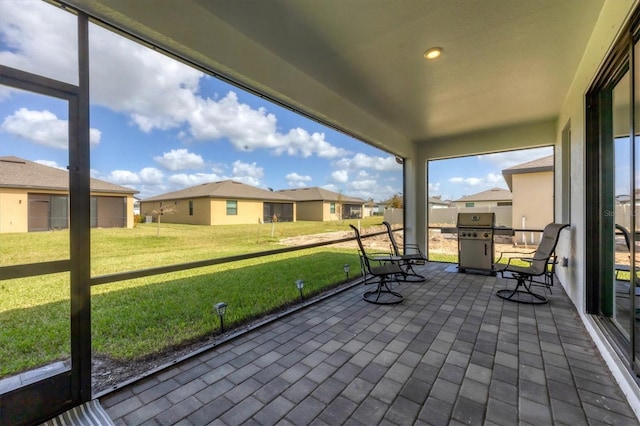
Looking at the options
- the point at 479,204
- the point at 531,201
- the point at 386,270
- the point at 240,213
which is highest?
the point at 531,201

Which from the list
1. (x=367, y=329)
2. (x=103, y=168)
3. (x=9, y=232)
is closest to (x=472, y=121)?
(x=367, y=329)

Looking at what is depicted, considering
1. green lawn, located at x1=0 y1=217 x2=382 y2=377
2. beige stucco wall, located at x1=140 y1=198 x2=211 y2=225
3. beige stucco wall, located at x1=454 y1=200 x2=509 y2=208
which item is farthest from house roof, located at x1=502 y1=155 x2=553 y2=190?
beige stucco wall, located at x1=140 y1=198 x2=211 y2=225

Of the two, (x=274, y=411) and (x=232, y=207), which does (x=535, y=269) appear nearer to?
(x=274, y=411)

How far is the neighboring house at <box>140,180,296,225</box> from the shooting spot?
2727 millimetres

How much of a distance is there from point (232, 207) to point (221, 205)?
0.14m

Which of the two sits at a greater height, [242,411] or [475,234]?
[475,234]

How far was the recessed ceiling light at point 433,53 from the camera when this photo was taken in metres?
2.64

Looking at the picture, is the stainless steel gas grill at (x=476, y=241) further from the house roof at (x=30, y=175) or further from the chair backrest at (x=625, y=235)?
the house roof at (x=30, y=175)

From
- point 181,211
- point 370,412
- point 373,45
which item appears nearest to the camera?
point 370,412

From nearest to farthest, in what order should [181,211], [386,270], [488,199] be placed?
1. [181,211]
2. [386,270]
3. [488,199]

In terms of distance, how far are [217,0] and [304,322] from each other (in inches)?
118

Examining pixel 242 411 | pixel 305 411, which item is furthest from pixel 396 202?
pixel 242 411

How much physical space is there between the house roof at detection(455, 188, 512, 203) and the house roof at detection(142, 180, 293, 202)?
4.98 m

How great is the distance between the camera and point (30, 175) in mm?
1649
